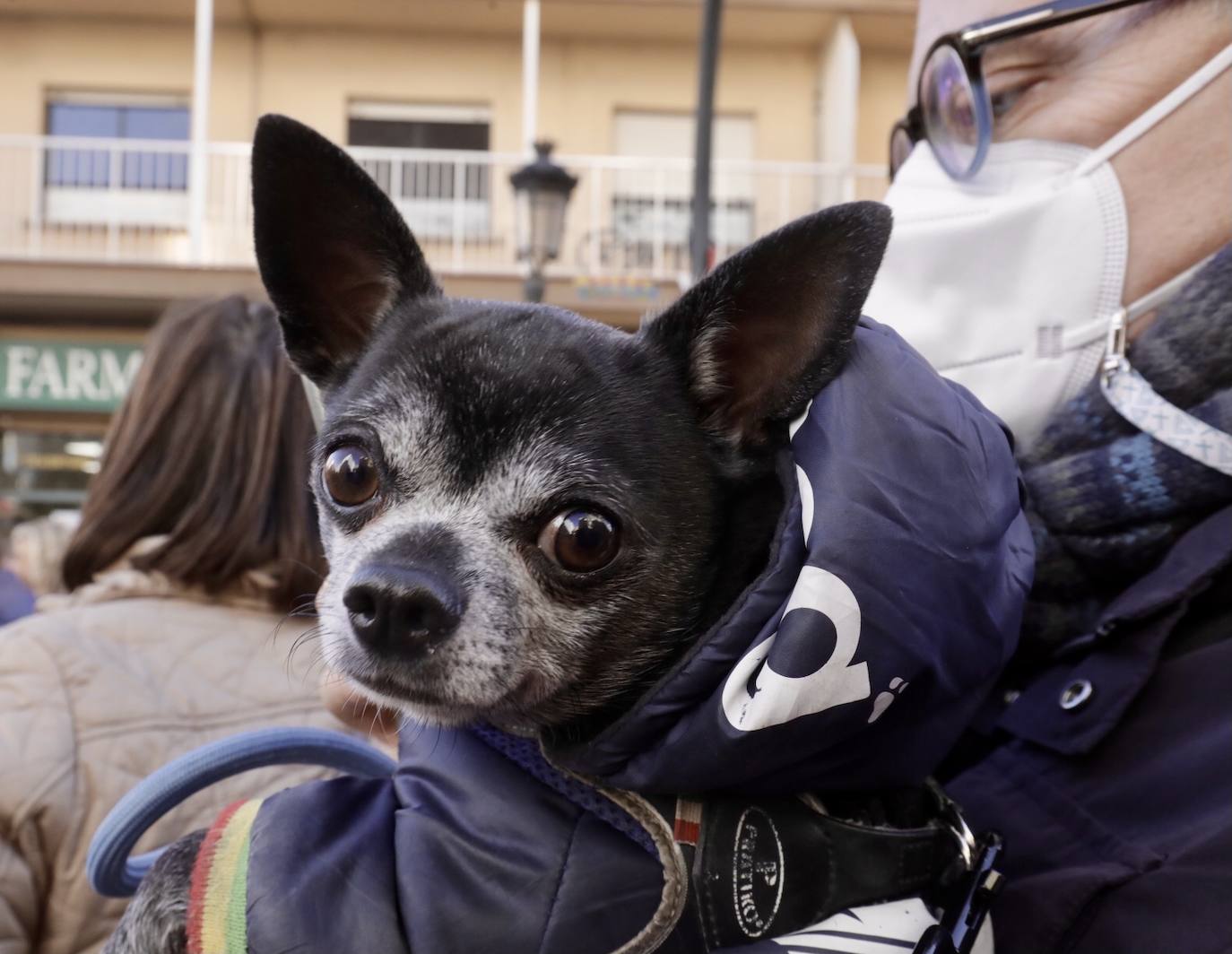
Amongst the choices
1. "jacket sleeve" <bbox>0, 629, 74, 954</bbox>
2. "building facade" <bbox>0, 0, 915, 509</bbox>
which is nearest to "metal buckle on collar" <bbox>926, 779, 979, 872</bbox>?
"jacket sleeve" <bbox>0, 629, 74, 954</bbox>

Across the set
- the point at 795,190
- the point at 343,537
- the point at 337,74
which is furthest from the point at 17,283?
the point at 343,537

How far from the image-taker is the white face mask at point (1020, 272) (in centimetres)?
159

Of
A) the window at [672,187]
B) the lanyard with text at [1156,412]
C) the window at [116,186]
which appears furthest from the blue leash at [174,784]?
the window at [116,186]

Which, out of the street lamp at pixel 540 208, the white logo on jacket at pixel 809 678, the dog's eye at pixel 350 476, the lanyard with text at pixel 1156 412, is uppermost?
the street lamp at pixel 540 208

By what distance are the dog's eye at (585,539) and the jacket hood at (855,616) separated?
0.70 ft

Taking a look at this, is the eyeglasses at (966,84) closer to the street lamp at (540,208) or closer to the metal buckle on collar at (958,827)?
the metal buckle on collar at (958,827)

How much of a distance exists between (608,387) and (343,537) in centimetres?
38

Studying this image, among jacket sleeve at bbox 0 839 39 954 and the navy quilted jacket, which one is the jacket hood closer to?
the navy quilted jacket

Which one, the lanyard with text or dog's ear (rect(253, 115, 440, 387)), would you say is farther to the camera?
dog's ear (rect(253, 115, 440, 387))

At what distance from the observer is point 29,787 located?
1.89 metres

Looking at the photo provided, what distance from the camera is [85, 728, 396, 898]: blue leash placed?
1.23 meters

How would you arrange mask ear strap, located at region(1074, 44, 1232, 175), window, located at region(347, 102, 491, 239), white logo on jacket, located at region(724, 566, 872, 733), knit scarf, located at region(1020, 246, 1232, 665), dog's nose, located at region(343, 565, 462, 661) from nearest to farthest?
white logo on jacket, located at region(724, 566, 872, 733)
dog's nose, located at region(343, 565, 462, 661)
knit scarf, located at region(1020, 246, 1232, 665)
mask ear strap, located at region(1074, 44, 1232, 175)
window, located at region(347, 102, 491, 239)

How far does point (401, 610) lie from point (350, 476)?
0.25 meters

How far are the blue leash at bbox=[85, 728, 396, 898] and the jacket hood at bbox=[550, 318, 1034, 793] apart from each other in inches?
13.2
